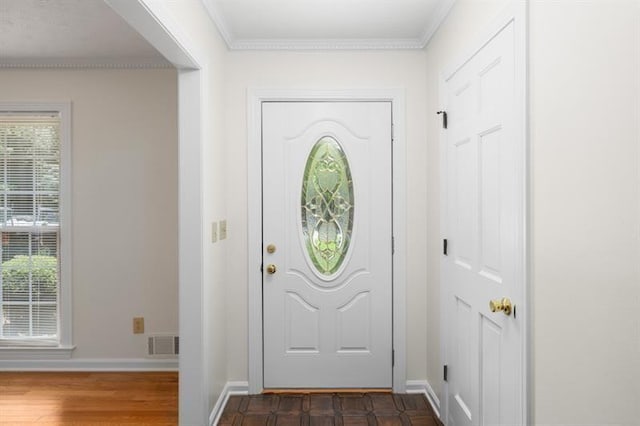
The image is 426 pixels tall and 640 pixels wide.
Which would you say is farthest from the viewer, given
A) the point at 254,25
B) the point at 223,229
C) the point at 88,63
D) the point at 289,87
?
the point at 88,63

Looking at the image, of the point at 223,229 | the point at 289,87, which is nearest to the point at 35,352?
the point at 223,229

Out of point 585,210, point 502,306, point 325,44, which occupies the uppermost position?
point 325,44

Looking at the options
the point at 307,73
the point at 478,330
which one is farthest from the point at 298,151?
the point at 478,330

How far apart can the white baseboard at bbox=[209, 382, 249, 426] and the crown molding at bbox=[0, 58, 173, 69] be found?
2.49 meters

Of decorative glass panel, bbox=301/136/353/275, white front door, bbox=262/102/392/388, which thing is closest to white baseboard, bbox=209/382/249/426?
white front door, bbox=262/102/392/388

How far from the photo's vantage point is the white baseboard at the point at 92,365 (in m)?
3.35

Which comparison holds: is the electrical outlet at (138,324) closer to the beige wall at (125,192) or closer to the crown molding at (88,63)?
the beige wall at (125,192)

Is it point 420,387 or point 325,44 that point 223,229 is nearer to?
point 325,44

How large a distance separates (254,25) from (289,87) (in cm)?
45

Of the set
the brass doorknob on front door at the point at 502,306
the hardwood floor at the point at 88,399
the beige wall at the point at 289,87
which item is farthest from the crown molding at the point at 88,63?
the brass doorknob on front door at the point at 502,306

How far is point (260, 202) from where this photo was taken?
287 centimetres

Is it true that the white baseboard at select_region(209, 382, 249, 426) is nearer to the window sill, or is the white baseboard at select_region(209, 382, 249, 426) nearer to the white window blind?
the window sill

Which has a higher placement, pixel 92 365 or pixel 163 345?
pixel 163 345

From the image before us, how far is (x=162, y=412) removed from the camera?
2.71 metres
